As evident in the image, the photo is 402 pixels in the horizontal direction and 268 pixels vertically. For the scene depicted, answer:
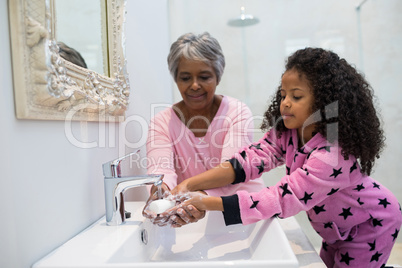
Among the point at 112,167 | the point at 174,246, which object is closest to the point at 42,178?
the point at 112,167

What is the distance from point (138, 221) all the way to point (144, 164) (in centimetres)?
55

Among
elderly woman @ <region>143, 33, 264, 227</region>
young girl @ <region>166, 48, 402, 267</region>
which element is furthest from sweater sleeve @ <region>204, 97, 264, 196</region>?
young girl @ <region>166, 48, 402, 267</region>

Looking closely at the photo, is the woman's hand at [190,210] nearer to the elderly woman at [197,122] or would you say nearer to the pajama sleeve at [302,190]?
the pajama sleeve at [302,190]

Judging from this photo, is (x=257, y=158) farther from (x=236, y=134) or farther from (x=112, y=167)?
(x=112, y=167)

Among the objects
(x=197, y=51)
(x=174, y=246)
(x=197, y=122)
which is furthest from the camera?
(x=197, y=122)

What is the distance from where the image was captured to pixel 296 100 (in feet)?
2.97

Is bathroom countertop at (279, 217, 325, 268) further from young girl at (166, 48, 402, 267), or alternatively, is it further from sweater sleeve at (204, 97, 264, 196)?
sweater sleeve at (204, 97, 264, 196)

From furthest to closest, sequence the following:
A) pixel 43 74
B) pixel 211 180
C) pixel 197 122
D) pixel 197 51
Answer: pixel 197 122 < pixel 197 51 < pixel 211 180 < pixel 43 74

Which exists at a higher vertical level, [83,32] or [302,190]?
[83,32]

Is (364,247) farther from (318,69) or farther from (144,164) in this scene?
(144,164)

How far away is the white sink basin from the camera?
23.1 inches

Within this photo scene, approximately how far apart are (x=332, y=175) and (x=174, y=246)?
49 cm

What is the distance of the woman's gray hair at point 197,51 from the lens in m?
1.20

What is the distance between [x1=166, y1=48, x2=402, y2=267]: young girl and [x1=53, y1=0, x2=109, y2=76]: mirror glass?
0.46m
